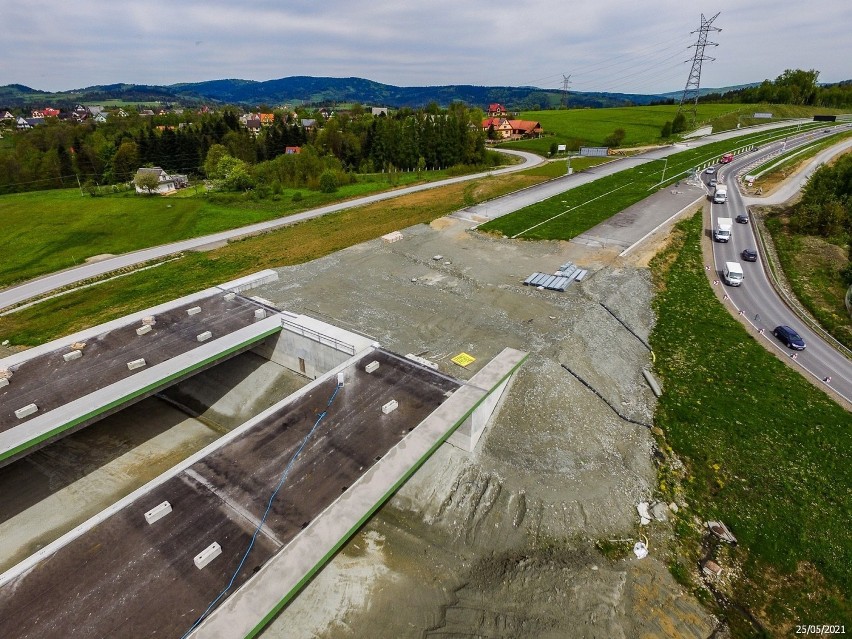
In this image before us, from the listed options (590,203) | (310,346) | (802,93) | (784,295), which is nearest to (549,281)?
(784,295)

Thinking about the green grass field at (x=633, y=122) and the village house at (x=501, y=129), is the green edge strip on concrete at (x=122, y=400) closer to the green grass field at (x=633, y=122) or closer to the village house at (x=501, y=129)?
the green grass field at (x=633, y=122)

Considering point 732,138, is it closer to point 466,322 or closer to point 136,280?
point 466,322

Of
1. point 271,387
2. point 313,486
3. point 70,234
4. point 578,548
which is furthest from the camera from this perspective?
point 70,234

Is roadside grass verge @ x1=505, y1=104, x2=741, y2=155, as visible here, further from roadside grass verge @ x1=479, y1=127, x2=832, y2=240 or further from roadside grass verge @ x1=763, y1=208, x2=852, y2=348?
roadside grass verge @ x1=763, y1=208, x2=852, y2=348

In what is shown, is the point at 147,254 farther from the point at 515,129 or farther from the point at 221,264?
the point at 515,129

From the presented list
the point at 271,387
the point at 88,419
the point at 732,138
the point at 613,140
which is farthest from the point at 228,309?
the point at 732,138
